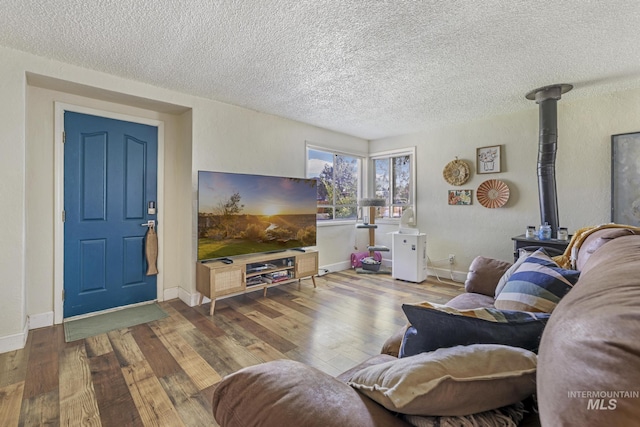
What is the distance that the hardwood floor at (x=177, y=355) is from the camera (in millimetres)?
1585

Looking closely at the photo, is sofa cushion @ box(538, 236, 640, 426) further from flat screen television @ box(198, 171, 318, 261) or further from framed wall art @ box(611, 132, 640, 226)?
framed wall art @ box(611, 132, 640, 226)

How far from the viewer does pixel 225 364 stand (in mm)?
2033

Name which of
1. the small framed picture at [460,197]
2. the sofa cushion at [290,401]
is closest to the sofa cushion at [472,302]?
the sofa cushion at [290,401]

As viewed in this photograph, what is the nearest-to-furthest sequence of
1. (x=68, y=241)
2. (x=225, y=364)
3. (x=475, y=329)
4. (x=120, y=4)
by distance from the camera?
(x=475, y=329) → (x=120, y=4) → (x=225, y=364) → (x=68, y=241)

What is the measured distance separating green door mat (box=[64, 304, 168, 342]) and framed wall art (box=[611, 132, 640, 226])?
15.8ft

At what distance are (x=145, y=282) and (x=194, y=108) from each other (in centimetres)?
203

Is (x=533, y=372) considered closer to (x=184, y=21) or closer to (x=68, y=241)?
(x=184, y=21)

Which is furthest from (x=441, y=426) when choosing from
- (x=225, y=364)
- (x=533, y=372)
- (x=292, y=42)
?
(x=292, y=42)

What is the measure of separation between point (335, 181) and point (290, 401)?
4425mm

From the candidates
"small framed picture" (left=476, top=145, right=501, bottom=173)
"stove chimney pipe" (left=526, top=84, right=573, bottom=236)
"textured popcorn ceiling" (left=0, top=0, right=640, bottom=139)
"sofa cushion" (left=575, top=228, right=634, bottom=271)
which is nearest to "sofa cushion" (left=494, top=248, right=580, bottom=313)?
"sofa cushion" (left=575, top=228, right=634, bottom=271)

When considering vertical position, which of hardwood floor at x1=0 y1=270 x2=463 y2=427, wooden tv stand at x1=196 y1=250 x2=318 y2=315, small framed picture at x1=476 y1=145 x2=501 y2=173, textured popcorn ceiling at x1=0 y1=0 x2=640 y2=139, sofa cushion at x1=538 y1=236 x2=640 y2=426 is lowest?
hardwood floor at x1=0 y1=270 x2=463 y2=427

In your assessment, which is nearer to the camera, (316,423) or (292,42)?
(316,423)

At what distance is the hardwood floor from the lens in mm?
1585

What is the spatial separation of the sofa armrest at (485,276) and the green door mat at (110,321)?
2888mm
